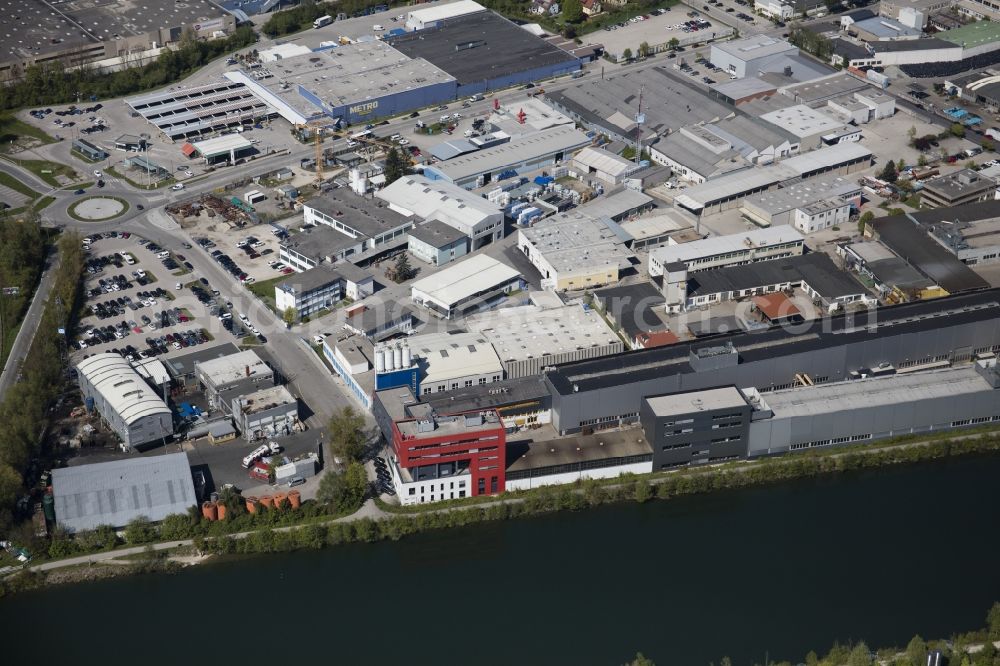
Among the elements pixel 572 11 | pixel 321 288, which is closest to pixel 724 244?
pixel 321 288

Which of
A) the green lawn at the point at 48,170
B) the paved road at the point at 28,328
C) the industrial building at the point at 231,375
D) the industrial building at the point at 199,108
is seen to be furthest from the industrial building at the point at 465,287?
the green lawn at the point at 48,170

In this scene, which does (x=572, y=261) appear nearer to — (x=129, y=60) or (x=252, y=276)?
(x=252, y=276)

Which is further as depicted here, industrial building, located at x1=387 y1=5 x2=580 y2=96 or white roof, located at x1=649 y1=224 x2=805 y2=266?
industrial building, located at x1=387 y1=5 x2=580 y2=96

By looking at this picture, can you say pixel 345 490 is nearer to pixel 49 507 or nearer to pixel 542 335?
pixel 49 507

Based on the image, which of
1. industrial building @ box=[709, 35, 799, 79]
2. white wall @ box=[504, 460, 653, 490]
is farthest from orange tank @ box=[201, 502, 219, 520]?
industrial building @ box=[709, 35, 799, 79]

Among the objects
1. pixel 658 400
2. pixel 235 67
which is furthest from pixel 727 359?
pixel 235 67

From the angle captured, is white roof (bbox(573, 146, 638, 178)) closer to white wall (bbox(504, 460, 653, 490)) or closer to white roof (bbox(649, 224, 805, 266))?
white roof (bbox(649, 224, 805, 266))
